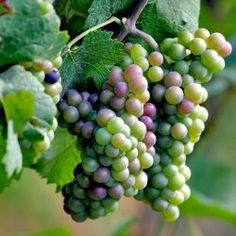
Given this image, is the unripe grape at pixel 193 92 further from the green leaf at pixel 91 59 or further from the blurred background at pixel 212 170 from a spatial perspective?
the blurred background at pixel 212 170

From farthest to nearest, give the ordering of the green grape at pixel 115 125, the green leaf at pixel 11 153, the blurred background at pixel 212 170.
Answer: the blurred background at pixel 212 170 < the green grape at pixel 115 125 < the green leaf at pixel 11 153

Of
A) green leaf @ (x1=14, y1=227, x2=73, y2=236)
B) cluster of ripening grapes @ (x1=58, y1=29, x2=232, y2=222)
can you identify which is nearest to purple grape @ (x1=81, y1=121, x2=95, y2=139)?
→ cluster of ripening grapes @ (x1=58, y1=29, x2=232, y2=222)

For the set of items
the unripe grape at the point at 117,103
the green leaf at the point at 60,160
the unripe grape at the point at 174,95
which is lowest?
the green leaf at the point at 60,160

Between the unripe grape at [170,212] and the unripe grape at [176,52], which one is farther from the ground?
the unripe grape at [176,52]

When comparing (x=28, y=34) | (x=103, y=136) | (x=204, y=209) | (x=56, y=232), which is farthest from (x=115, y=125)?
(x=204, y=209)

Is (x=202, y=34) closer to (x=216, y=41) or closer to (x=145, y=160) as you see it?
(x=216, y=41)

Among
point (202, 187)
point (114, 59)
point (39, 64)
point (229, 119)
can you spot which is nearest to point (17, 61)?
point (39, 64)

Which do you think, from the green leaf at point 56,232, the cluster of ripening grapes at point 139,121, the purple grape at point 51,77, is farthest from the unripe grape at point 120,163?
the green leaf at point 56,232
